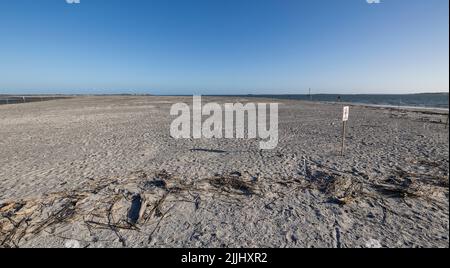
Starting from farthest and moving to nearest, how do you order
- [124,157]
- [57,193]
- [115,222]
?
[124,157] → [57,193] → [115,222]

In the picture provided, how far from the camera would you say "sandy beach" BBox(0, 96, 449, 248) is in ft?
11.5

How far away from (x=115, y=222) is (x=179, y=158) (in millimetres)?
3875

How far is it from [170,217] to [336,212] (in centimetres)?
295

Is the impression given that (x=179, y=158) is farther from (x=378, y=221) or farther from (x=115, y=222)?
(x=378, y=221)

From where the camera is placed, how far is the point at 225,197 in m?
4.81

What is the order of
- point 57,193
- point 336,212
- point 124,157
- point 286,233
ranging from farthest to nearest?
point 124,157 → point 57,193 → point 336,212 → point 286,233

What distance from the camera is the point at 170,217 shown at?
405 cm

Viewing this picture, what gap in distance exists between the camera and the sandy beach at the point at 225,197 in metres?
3.50

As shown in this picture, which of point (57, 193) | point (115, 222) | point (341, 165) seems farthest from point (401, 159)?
point (57, 193)

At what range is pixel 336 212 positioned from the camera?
4141mm

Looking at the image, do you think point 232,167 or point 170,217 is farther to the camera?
point 232,167

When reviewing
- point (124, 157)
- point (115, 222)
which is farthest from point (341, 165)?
point (124, 157)

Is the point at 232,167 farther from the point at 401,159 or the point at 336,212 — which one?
the point at 401,159
